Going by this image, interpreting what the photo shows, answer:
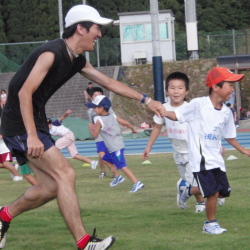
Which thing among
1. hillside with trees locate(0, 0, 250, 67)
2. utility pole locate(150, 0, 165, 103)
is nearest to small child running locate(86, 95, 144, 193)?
utility pole locate(150, 0, 165, 103)

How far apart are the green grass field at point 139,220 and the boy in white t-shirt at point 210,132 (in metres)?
0.43

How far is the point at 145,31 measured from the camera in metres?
35.9

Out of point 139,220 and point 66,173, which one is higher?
point 66,173

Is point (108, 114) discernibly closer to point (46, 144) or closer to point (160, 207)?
point (160, 207)

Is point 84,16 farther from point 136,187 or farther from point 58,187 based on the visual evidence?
point 136,187

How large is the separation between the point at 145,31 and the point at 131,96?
30.6 meters

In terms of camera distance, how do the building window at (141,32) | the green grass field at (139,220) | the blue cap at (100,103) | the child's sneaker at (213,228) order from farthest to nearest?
the building window at (141,32) < the blue cap at (100,103) < the child's sneaker at (213,228) < the green grass field at (139,220)

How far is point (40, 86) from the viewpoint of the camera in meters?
5.14

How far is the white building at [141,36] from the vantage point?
35656mm

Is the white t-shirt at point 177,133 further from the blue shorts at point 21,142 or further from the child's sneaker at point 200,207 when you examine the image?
the blue shorts at point 21,142

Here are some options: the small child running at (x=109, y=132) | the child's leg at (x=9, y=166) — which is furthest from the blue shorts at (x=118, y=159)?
the child's leg at (x=9, y=166)

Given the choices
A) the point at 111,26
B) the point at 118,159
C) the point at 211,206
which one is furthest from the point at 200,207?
the point at 111,26

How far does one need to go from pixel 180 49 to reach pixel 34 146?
32.7 metres

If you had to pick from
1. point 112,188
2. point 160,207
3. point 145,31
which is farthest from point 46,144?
point 145,31
